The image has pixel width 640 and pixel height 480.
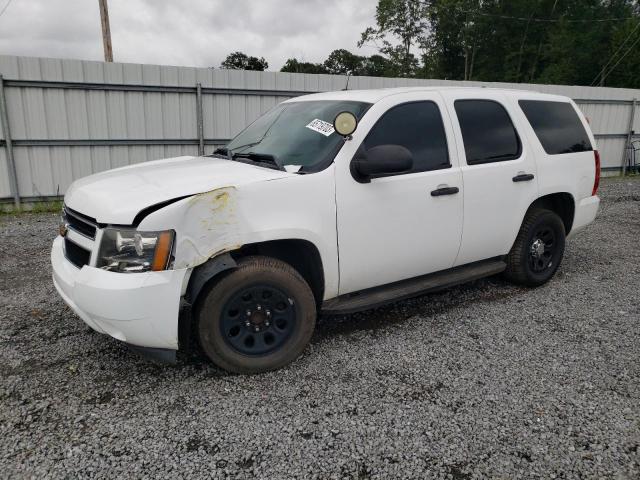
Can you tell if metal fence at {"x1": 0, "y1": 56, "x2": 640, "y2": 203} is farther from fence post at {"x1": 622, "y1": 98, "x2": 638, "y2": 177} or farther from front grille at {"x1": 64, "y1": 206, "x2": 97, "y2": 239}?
fence post at {"x1": 622, "y1": 98, "x2": 638, "y2": 177}

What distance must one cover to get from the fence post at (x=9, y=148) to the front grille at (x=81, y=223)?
6.37 meters

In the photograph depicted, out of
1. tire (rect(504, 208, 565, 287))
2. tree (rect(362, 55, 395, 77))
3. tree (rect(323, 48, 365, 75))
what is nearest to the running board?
tire (rect(504, 208, 565, 287))

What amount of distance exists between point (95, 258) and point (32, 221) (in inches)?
242

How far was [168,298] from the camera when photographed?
9.34ft

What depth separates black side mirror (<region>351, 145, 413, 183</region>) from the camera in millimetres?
3338

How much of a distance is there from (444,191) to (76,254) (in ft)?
8.69

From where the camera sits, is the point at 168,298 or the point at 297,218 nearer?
the point at 168,298

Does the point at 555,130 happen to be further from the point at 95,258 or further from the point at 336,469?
the point at 95,258

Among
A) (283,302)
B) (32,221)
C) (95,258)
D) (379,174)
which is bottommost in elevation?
(32,221)

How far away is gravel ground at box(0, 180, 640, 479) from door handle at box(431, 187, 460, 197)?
1081mm

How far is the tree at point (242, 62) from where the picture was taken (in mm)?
61375

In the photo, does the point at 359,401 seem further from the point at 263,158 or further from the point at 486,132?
the point at 486,132

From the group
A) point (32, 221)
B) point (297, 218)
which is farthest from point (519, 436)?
point (32, 221)

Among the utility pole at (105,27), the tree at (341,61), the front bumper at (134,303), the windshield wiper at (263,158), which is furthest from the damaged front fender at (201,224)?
the tree at (341,61)
